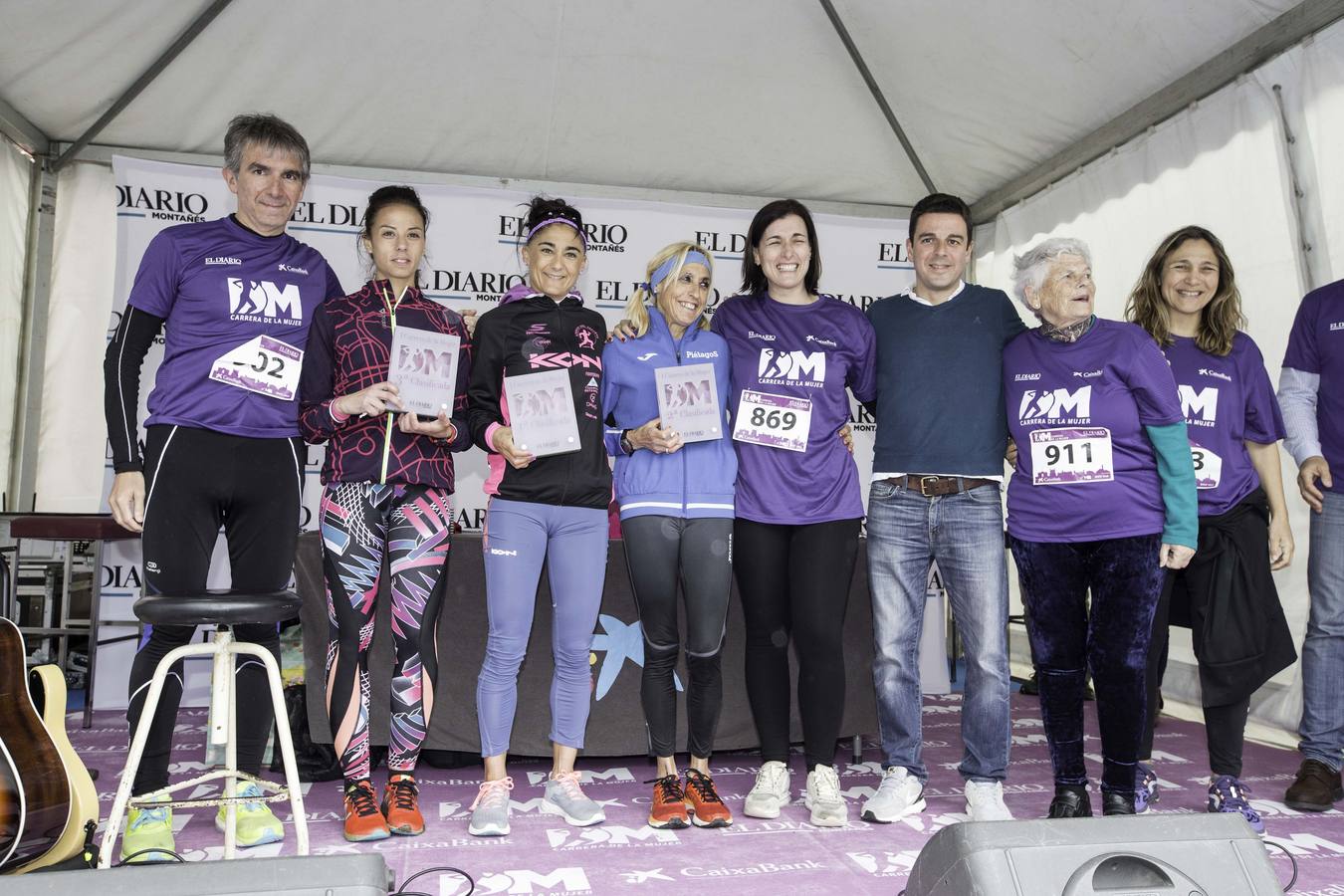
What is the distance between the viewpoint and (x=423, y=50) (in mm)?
4047

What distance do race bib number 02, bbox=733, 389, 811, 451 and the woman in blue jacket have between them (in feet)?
0.22

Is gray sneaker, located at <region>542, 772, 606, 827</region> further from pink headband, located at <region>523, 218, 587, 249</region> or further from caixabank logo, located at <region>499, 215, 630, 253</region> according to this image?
caixabank logo, located at <region>499, 215, 630, 253</region>

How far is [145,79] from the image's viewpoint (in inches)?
161

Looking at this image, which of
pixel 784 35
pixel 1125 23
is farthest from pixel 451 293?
pixel 1125 23

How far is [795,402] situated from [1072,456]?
0.66 meters

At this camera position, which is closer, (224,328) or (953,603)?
(224,328)

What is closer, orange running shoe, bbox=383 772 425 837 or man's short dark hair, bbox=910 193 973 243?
orange running shoe, bbox=383 772 425 837

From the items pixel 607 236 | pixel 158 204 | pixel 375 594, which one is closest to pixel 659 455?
pixel 375 594

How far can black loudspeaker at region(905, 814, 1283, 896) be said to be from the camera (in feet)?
3.81

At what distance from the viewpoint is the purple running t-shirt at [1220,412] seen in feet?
8.16

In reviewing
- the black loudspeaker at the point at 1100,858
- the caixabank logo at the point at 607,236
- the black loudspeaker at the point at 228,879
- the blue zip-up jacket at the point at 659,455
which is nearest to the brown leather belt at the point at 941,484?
the blue zip-up jacket at the point at 659,455

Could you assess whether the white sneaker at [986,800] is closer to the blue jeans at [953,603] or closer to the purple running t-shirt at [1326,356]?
the blue jeans at [953,603]

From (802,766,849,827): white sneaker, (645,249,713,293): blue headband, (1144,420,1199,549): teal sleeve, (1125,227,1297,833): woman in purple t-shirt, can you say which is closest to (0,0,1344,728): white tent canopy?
(1125,227,1297,833): woman in purple t-shirt

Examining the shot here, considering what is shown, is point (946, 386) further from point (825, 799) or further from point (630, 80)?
point (630, 80)
